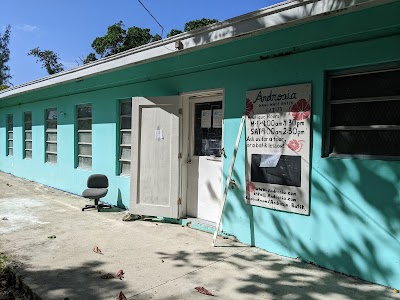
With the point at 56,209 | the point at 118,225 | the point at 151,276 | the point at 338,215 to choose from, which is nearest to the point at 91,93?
the point at 56,209

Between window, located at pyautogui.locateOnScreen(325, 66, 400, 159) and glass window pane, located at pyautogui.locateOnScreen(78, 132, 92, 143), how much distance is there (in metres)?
6.04

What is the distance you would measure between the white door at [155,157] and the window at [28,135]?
23.6ft

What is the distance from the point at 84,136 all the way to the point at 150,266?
5.39 meters

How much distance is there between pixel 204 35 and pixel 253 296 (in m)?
3.20

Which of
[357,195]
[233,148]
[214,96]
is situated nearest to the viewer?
[357,195]

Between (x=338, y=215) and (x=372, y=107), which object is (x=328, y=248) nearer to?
(x=338, y=215)

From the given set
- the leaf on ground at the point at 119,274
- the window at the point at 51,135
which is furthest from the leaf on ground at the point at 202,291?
the window at the point at 51,135

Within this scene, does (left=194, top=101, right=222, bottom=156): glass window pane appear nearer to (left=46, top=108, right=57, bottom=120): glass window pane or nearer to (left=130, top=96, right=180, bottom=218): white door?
(left=130, top=96, right=180, bottom=218): white door

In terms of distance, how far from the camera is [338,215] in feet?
12.8

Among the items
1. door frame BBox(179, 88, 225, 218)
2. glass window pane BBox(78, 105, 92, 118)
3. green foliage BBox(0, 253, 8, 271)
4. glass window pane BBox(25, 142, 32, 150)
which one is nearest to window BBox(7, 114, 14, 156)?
glass window pane BBox(25, 142, 32, 150)

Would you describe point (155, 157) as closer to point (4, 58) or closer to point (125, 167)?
point (125, 167)

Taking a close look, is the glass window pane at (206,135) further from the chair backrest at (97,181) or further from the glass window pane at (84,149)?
the glass window pane at (84,149)

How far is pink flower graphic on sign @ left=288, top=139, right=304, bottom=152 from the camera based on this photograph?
423 centimetres

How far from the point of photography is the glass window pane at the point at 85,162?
8.46m
